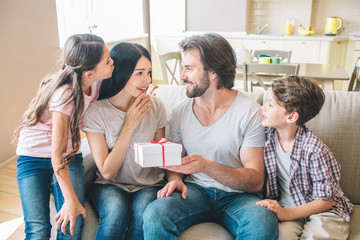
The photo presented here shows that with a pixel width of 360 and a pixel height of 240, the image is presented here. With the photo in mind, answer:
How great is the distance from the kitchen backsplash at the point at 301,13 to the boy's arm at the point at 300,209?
500 cm

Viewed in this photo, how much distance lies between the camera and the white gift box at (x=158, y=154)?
4.06 ft

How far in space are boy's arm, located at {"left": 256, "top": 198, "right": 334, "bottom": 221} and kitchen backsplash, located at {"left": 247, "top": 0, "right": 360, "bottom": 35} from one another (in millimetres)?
5001

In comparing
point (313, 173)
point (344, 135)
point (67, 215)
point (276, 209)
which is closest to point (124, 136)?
point (67, 215)

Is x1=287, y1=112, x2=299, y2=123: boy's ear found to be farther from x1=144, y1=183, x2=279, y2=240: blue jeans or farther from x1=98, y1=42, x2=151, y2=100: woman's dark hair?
x1=98, y1=42, x2=151, y2=100: woman's dark hair

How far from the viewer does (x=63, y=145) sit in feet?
4.49

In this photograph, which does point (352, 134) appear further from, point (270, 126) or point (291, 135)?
point (270, 126)

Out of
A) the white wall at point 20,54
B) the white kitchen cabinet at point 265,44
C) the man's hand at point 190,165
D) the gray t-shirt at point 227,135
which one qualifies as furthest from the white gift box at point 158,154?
the white kitchen cabinet at point 265,44

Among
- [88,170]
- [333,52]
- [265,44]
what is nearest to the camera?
[88,170]

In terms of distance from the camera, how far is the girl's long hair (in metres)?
1.38

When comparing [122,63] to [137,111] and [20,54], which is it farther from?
[20,54]

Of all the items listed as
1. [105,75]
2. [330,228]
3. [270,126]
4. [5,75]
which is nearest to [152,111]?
[105,75]

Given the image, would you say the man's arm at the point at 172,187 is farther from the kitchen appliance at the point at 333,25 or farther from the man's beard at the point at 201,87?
the kitchen appliance at the point at 333,25

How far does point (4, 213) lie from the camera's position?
226cm

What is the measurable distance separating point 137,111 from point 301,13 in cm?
505
